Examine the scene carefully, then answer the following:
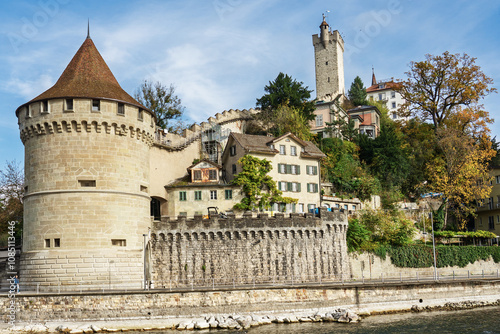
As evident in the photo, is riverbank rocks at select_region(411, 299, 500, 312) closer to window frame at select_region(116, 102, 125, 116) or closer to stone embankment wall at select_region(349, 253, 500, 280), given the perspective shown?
stone embankment wall at select_region(349, 253, 500, 280)

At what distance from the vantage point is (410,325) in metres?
33.2

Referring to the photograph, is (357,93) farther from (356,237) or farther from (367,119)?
(356,237)

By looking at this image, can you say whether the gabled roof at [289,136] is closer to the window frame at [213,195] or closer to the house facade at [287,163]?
the house facade at [287,163]

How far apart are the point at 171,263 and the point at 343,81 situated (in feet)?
207

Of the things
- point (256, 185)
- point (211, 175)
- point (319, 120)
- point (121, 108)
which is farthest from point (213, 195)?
point (319, 120)

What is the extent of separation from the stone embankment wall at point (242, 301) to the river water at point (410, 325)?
1.55m

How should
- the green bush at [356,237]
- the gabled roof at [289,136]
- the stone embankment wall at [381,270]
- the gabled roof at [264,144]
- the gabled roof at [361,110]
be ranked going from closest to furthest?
the stone embankment wall at [381,270], the green bush at [356,237], the gabled roof at [264,144], the gabled roof at [289,136], the gabled roof at [361,110]

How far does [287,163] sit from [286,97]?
51.9 feet

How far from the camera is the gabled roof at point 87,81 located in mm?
35781

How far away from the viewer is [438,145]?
58.0 meters

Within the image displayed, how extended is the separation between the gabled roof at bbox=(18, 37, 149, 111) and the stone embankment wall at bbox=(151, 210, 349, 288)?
9.93m

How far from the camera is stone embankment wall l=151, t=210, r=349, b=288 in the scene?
39125mm

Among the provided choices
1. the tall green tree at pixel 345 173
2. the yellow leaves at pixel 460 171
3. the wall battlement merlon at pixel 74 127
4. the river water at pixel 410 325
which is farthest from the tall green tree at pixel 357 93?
the wall battlement merlon at pixel 74 127

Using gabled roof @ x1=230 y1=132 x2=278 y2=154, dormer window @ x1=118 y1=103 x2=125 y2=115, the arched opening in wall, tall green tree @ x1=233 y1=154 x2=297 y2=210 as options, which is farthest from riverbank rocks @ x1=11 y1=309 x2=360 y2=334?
gabled roof @ x1=230 y1=132 x2=278 y2=154
